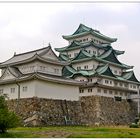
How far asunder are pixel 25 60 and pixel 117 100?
1589cm

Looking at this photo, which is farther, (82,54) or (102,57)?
(102,57)

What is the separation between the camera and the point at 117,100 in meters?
45.0

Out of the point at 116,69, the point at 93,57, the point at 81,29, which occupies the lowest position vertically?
the point at 116,69

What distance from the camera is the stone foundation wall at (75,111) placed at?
104 feet

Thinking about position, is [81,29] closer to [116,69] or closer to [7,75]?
[116,69]

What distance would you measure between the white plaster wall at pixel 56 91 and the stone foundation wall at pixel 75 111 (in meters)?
0.49

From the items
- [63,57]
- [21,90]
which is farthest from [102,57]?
[21,90]

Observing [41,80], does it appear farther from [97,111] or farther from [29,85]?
[97,111]

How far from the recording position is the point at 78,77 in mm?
44125

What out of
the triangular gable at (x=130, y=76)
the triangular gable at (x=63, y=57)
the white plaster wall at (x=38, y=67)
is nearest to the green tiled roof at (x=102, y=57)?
the triangular gable at (x=130, y=76)

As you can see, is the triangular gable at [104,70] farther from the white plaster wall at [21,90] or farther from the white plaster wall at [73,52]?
the white plaster wall at [21,90]

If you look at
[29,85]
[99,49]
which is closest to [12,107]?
[29,85]

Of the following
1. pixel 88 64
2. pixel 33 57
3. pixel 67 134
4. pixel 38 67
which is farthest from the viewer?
pixel 88 64

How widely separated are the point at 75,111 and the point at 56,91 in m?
3.79
